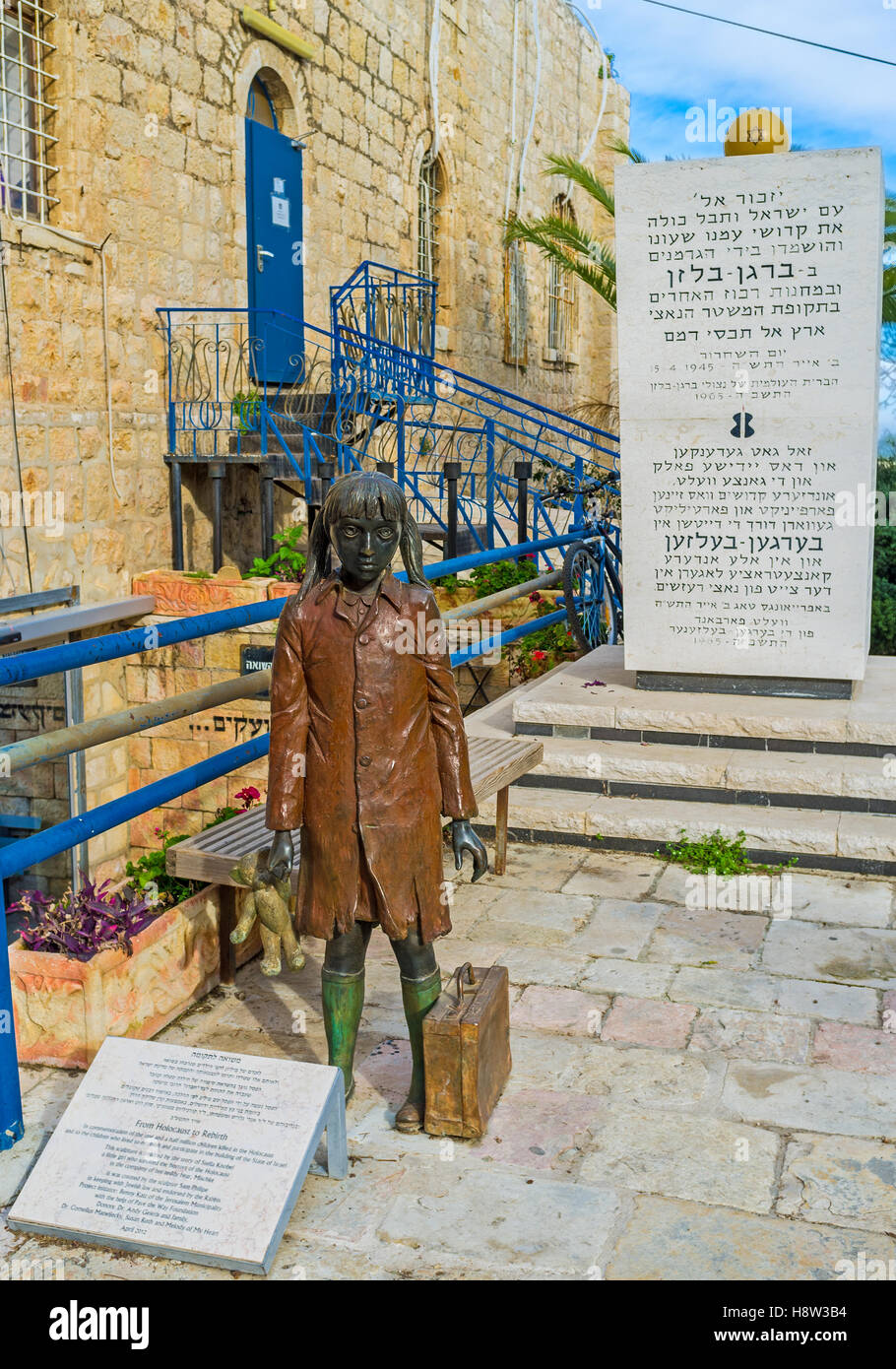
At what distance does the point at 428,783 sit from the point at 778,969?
1.73 meters

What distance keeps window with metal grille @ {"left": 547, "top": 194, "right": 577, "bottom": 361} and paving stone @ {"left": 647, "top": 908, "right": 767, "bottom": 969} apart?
54.8 feet

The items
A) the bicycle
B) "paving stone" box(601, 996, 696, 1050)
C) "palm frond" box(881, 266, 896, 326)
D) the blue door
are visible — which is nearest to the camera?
"paving stone" box(601, 996, 696, 1050)

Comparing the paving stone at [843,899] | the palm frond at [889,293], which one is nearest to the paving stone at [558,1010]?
the paving stone at [843,899]

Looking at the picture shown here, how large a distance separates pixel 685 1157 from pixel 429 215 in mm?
14547

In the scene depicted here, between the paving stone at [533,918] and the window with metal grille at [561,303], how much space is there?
54.2ft

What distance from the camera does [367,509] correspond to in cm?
280

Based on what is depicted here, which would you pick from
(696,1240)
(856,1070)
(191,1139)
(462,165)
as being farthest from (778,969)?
(462,165)

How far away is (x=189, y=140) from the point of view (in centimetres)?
989

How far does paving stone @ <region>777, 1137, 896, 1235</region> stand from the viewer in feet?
8.89

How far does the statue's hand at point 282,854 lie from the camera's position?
2932 millimetres

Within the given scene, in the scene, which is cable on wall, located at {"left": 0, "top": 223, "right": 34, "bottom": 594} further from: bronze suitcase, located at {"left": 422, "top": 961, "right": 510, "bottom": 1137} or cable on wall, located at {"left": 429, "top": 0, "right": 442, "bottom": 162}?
cable on wall, located at {"left": 429, "top": 0, "right": 442, "bottom": 162}

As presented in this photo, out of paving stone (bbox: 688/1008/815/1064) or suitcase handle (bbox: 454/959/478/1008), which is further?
paving stone (bbox: 688/1008/815/1064)

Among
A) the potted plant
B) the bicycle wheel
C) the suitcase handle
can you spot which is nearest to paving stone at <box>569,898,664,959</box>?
the suitcase handle

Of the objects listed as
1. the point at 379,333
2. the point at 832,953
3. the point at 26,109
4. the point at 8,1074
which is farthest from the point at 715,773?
the point at 379,333
